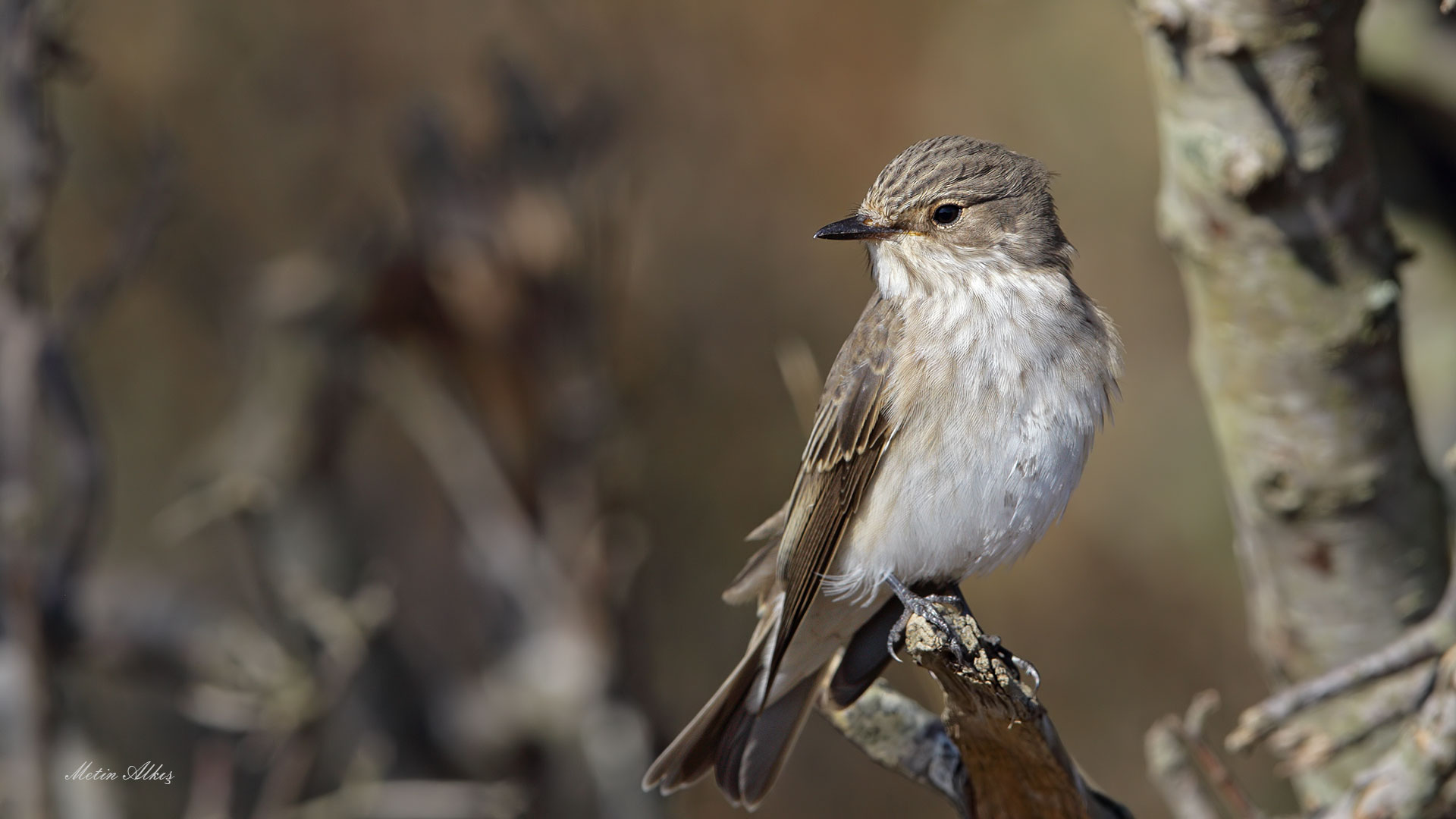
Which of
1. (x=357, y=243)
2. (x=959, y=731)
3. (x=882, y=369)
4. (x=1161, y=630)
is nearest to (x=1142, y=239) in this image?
(x=1161, y=630)

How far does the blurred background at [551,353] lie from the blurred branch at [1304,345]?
2.23 m

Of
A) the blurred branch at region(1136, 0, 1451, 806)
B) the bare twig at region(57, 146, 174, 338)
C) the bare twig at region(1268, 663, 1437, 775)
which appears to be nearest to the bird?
the blurred branch at region(1136, 0, 1451, 806)

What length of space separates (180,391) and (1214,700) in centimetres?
605

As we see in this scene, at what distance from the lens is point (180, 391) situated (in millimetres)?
7355

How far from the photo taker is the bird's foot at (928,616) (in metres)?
2.58

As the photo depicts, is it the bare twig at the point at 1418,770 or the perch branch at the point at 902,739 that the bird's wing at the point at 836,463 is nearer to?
the perch branch at the point at 902,739

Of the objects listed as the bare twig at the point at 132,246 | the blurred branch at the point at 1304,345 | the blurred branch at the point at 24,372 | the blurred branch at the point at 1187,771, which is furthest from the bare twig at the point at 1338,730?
the bare twig at the point at 132,246

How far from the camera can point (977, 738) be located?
2652 millimetres

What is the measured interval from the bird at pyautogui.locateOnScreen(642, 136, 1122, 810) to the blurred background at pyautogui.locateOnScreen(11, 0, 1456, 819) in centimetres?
189

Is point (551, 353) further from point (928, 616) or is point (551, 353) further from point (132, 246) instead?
point (928, 616)

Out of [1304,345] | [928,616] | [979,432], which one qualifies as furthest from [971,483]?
[1304,345]

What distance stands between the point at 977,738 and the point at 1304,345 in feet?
4.52

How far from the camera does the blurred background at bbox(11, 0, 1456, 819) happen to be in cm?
521

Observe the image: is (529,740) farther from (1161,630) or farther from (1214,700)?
(1161,630)
